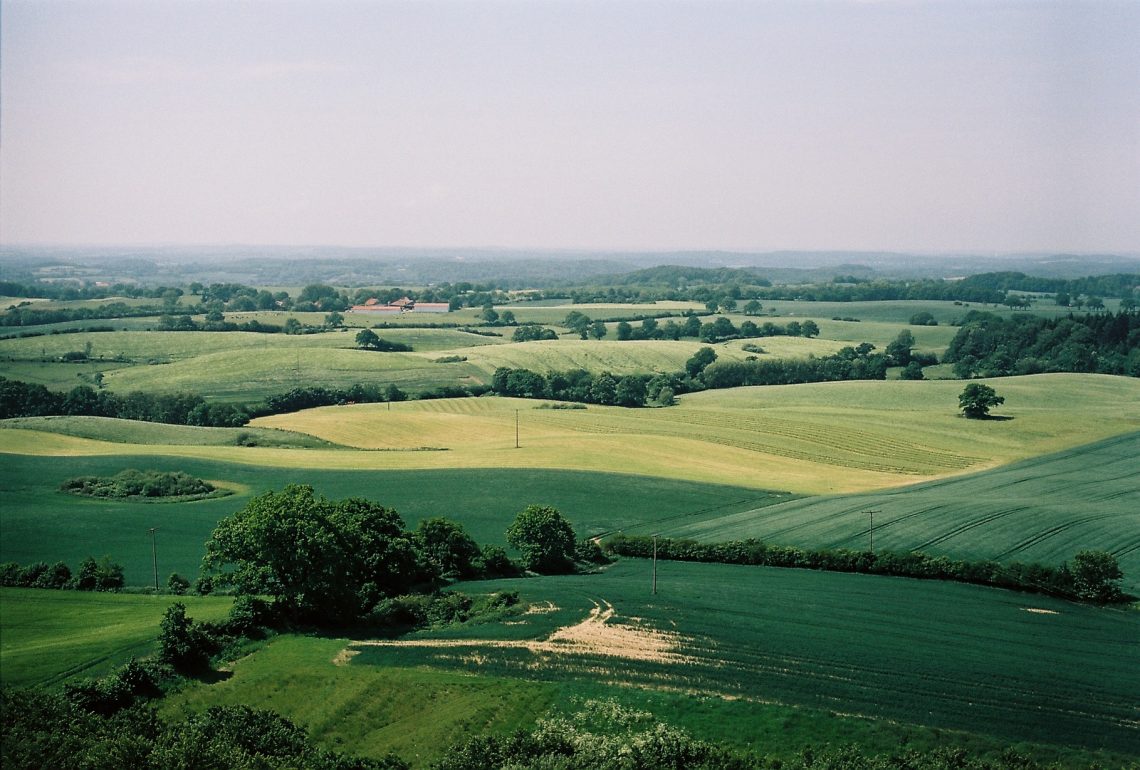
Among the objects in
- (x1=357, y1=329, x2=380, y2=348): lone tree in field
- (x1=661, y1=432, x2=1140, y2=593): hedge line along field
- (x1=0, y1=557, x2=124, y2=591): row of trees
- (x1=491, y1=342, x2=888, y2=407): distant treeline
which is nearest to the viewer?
(x1=0, y1=557, x2=124, y2=591): row of trees

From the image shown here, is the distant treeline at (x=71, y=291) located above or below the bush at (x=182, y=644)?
above

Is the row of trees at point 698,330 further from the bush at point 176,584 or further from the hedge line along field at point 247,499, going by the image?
the bush at point 176,584

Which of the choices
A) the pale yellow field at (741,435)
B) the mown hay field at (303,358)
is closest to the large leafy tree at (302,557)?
the pale yellow field at (741,435)

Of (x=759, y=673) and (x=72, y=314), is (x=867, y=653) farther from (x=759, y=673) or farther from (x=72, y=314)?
(x=72, y=314)

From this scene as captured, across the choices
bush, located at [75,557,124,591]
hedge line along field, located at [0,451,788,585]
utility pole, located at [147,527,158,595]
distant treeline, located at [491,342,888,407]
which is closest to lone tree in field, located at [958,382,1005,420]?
distant treeline, located at [491,342,888,407]

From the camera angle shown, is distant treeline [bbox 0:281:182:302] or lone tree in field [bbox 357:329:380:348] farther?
lone tree in field [bbox 357:329:380:348]

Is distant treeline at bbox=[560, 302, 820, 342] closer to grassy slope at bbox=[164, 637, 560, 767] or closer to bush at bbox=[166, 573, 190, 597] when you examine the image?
bush at bbox=[166, 573, 190, 597]

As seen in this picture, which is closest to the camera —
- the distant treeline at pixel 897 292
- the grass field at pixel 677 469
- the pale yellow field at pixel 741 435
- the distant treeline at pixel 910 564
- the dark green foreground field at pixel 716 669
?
the dark green foreground field at pixel 716 669
